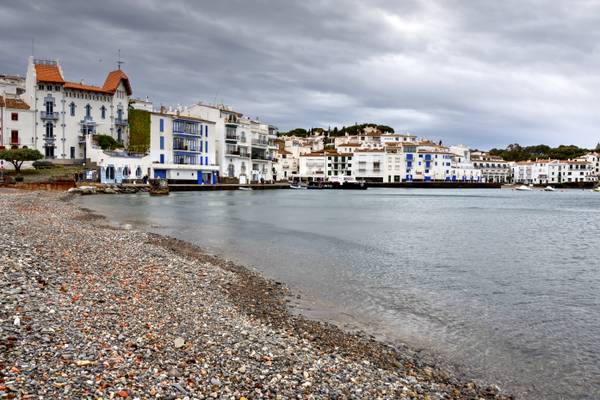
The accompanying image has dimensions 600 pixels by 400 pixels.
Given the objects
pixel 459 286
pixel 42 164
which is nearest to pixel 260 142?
pixel 42 164

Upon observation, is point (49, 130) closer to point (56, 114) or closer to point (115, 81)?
point (56, 114)

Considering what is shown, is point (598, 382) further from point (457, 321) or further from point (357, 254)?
point (357, 254)

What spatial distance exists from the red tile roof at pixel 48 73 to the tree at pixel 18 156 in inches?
662

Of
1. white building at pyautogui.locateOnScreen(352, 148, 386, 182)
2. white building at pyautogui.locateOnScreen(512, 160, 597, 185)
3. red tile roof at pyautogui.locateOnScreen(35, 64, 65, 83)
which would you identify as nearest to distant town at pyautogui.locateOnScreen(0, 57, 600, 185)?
red tile roof at pyautogui.locateOnScreen(35, 64, 65, 83)

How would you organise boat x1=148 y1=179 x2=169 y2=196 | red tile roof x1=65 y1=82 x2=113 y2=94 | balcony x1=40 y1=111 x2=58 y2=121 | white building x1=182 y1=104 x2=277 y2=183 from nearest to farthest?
1. boat x1=148 y1=179 x2=169 y2=196
2. balcony x1=40 y1=111 x2=58 y2=121
3. red tile roof x1=65 y1=82 x2=113 y2=94
4. white building x1=182 y1=104 x2=277 y2=183

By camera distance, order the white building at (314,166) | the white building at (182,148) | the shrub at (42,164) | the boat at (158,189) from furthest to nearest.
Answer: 1. the white building at (314,166)
2. the white building at (182,148)
3. the shrub at (42,164)
4. the boat at (158,189)

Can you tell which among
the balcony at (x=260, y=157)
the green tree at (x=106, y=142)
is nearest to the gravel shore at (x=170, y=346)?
the green tree at (x=106, y=142)

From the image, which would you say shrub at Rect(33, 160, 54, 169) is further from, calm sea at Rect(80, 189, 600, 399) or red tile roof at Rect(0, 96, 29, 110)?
calm sea at Rect(80, 189, 600, 399)

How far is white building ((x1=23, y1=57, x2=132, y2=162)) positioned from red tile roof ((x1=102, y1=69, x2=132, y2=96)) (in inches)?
8.3

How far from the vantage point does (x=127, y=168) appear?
81500 millimetres

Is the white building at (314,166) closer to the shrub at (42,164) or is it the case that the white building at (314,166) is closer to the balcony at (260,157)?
the balcony at (260,157)

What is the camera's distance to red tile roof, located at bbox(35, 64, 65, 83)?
7950 cm

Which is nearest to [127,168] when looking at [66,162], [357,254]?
[66,162]

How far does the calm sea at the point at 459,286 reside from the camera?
9883 mm
